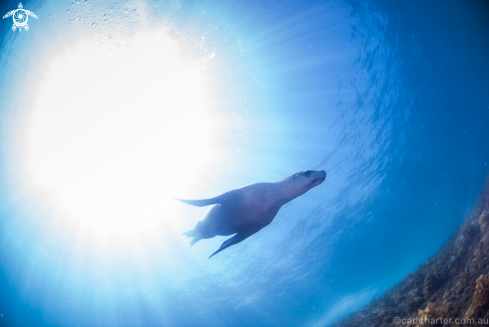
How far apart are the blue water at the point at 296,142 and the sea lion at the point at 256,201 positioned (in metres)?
8.05

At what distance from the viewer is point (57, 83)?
9.51 meters

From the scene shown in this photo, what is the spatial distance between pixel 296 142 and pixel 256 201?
10.9m

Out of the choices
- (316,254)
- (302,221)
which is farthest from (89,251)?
(316,254)

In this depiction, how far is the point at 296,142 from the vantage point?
44.0ft

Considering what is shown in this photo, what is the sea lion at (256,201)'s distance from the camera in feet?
10.5

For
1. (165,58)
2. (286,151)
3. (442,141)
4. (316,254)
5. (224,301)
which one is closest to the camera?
(165,58)

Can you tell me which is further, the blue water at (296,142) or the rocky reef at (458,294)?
the blue water at (296,142)

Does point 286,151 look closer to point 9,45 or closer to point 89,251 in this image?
point 9,45

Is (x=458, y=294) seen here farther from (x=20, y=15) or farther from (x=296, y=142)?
(x=20, y=15)

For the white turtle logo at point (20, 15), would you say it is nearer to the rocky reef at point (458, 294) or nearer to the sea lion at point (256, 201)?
the sea lion at point (256, 201)

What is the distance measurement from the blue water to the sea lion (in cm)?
805

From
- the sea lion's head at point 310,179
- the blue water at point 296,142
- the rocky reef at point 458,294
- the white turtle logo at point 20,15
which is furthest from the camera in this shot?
the blue water at point 296,142

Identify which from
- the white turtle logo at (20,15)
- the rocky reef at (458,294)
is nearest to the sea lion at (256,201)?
the rocky reef at (458,294)

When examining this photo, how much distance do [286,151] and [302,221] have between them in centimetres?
932
